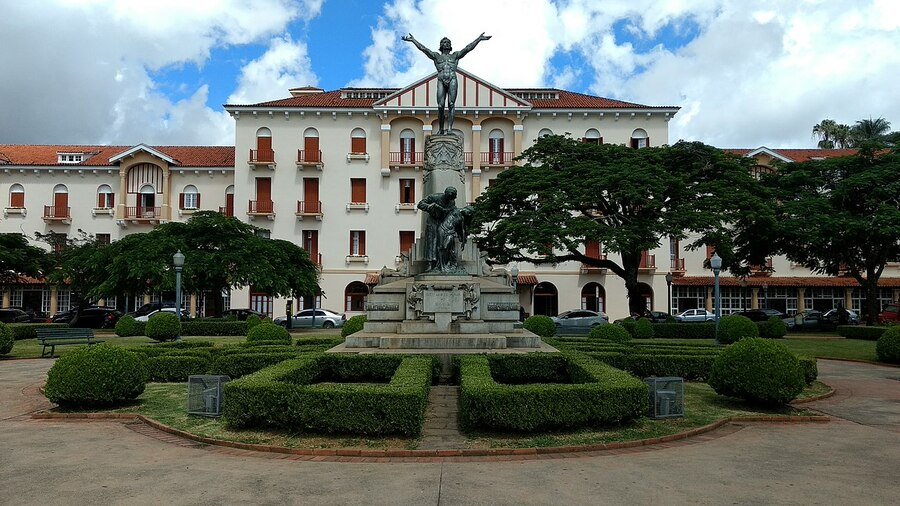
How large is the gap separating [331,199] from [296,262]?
30.2 ft

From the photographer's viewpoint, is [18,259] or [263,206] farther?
[263,206]

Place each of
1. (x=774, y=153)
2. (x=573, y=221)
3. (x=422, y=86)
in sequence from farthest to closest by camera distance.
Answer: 1. (x=774, y=153)
2. (x=422, y=86)
3. (x=573, y=221)

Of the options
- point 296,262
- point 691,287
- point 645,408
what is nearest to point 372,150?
point 296,262

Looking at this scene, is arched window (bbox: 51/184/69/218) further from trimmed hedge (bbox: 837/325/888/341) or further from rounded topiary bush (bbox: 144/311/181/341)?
trimmed hedge (bbox: 837/325/888/341)

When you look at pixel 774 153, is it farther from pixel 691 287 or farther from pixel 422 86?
pixel 422 86

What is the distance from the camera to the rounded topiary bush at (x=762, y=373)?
1054 centimetres

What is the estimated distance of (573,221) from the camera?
2808cm

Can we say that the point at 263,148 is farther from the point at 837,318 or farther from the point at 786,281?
the point at 837,318

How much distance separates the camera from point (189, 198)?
46.9m

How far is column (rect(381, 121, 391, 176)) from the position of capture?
145ft

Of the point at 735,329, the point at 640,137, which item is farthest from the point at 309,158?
the point at 735,329

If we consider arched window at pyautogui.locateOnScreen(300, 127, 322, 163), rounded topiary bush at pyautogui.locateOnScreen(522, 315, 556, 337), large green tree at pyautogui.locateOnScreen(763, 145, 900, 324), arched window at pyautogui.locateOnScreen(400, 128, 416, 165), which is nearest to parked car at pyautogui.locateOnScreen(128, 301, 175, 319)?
arched window at pyautogui.locateOnScreen(300, 127, 322, 163)

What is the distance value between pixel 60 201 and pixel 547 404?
48359mm

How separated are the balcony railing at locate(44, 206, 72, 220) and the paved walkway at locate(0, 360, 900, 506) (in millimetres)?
42480
